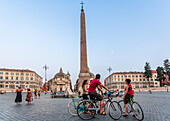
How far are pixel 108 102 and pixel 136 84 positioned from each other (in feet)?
348

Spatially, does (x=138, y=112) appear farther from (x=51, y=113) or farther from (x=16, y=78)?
(x=16, y=78)

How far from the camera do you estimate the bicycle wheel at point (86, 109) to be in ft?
21.0

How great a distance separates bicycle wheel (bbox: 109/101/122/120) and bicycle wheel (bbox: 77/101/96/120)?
68cm

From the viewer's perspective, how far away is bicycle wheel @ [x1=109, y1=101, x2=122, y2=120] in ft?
20.2

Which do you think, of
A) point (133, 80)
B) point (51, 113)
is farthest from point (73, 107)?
point (133, 80)

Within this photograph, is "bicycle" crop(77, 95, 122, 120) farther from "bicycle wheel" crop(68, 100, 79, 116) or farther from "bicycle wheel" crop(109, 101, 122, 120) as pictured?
"bicycle wheel" crop(68, 100, 79, 116)

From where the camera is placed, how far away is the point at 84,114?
21.6 ft

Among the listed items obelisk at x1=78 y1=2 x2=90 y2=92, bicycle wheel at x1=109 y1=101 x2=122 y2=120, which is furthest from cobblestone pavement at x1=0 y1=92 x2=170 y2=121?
obelisk at x1=78 y1=2 x2=90 y2=92

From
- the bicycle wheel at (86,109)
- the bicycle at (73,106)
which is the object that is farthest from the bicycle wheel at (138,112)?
the bicycle at (73,106)

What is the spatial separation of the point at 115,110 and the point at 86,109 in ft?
3.74

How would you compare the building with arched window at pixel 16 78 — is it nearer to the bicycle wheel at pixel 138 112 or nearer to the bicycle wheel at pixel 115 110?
the bicycle wheel at pixel 115 110

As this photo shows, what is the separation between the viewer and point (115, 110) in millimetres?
6289

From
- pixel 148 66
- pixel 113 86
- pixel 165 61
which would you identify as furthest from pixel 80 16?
pixel 113 86

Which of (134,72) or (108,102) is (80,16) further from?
(134,72)
